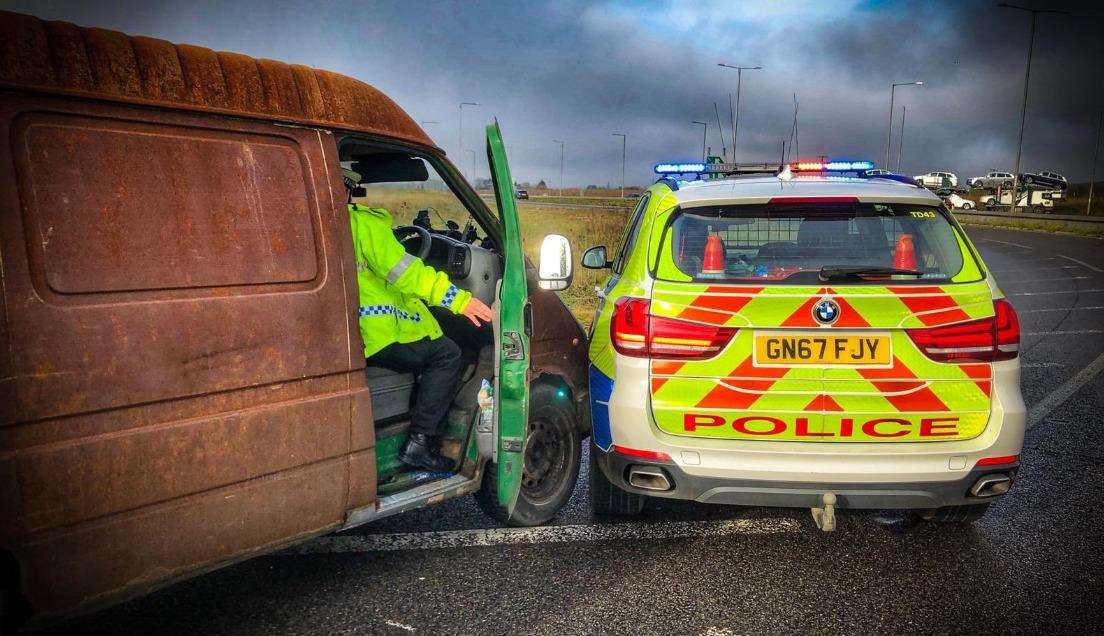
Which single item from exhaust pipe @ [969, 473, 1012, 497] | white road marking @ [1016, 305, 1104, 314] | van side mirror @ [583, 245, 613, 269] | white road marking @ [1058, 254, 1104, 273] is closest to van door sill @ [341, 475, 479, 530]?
van side mirror @ [583, 245, 613, 269]

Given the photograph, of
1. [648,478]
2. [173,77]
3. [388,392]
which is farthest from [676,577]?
[173,77]

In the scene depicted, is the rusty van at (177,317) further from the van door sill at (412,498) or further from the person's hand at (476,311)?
the person's hand at (476,311)

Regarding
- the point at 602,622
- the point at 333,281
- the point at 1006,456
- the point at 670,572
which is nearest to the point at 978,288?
the point at 1006,456

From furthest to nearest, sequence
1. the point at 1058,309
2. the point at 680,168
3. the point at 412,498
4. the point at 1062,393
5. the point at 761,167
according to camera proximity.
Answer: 1. the point at 1058,309
2. the point at 1062,393
3. the point at 761,167
4. the point at 680,168
5. the point at 412,498

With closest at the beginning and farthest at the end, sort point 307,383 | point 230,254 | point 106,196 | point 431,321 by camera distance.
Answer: point 106,196
point 230,254
point 307,383
point 431,321

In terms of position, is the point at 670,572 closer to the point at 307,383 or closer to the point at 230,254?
the point at 307,383

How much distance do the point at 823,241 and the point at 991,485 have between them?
1.21 metres

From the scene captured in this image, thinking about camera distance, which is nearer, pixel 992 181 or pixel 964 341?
pixel 964 341

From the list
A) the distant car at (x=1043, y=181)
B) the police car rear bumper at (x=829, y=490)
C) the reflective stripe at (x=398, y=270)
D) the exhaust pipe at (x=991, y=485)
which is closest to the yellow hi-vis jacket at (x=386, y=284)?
the reflective stripe at (x=398, y=270)

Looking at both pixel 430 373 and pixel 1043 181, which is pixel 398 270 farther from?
pixel 1043 181

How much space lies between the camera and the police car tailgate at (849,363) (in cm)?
338

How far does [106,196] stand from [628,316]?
202 centimetres

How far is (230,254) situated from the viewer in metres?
2.78

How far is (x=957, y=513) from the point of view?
3.80 m
